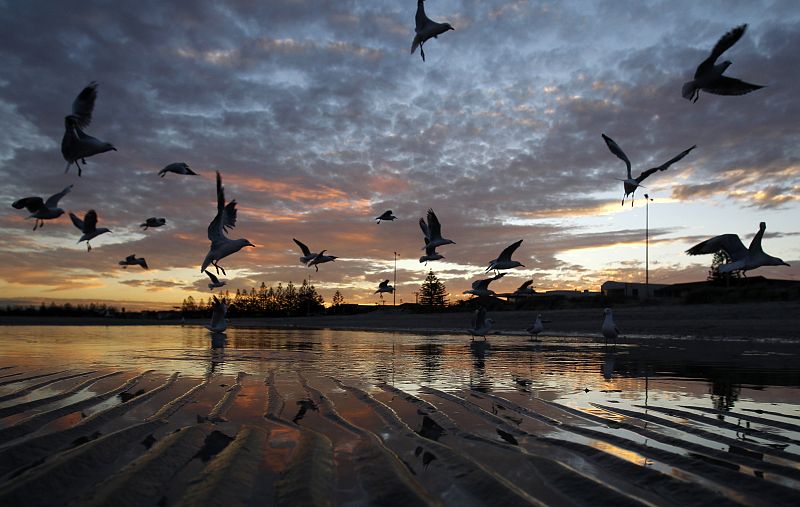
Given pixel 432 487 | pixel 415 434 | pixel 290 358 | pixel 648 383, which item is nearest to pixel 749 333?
pixel 648 383

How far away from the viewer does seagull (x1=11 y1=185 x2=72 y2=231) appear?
1518 cm

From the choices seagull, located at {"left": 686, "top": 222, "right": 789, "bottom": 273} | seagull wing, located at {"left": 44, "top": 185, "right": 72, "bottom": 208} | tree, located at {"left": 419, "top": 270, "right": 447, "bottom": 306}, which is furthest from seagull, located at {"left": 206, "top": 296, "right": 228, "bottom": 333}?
tree, located at {"left": 419, "top": 270, "right": 447, "bottom": 306}

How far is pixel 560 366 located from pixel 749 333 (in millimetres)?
14052

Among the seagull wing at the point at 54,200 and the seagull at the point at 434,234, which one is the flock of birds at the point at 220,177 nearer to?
the seagull wing at the point at 54,200

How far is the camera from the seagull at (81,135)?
1246cm

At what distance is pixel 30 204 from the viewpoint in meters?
15.3

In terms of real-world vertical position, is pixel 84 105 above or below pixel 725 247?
above

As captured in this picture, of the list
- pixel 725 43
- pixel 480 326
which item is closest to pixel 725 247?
pixel 725 43

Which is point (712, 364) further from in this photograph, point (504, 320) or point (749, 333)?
point (504, 320)

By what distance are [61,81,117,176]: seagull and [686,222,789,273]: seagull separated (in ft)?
41.6

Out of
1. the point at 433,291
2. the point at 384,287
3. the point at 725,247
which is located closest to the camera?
the point at 725,247

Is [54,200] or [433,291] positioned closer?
[54,200]

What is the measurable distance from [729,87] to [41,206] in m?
16.0

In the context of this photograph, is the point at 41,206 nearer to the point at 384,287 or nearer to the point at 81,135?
the point at 81,135
